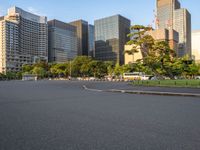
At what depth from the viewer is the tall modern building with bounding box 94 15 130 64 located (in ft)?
536

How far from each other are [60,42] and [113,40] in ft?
129

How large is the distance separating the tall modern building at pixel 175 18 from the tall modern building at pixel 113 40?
3275 cm

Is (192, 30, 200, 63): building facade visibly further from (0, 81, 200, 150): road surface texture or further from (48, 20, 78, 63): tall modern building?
(0, 81, 200, 150): road surface texture

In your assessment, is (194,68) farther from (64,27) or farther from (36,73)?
(64,27)

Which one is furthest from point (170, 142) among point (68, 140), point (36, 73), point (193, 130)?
point (36, 73)

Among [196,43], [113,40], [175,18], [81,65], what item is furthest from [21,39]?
[196,43]

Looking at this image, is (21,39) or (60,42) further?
(60,42)

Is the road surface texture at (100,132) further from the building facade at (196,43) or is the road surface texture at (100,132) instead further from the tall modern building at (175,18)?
the building facade at (196,43)

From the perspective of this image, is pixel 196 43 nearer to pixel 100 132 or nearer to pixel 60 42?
pixel 60 42

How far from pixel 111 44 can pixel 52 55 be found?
147ft

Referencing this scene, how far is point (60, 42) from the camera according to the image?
175250 millimetres

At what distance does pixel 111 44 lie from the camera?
549ft

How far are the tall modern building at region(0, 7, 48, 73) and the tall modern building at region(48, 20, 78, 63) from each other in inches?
258

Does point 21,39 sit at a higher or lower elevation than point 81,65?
higher
